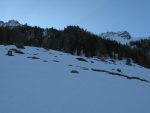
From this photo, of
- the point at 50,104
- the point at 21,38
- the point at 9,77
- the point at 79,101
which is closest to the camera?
the point at 50,104

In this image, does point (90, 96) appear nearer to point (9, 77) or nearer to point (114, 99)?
point (114, 99)

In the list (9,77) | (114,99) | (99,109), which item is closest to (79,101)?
(99,109)

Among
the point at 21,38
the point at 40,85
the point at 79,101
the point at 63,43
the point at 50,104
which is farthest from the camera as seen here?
the point at 21,38

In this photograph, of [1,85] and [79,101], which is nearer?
[79,101]

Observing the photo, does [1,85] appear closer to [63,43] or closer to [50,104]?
[50,104]

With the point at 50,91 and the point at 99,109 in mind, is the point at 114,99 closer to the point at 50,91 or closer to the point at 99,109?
the point at 99,109

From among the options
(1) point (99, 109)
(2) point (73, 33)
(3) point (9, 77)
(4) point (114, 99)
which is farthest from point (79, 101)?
(2) point (73, 33)

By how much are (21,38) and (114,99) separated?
303 feet

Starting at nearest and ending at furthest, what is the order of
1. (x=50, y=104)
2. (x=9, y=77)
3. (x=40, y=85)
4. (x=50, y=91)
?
1. (x=50, y=104)
2. (x=50, y=91)
3. (x=40, y=85)
4. (x=9, y=77)

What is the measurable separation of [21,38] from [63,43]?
64.7ft

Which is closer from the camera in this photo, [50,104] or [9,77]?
[50,104]

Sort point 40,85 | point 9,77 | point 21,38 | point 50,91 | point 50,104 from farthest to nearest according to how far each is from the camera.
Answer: point 21,38 → point 9,77 → point 40,85 → point 50,91 → point 50,104

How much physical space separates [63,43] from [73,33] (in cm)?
827

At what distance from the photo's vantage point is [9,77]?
17234mm
